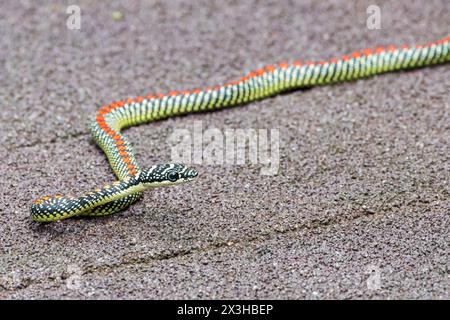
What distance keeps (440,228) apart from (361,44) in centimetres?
424

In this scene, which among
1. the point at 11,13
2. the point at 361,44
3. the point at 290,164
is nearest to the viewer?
the point at 290,164

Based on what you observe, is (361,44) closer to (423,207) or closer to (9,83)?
(423,207)

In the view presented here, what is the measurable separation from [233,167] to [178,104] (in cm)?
142

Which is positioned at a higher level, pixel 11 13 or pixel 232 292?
pixel 11 13

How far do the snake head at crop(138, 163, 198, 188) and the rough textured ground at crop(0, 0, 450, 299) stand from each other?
0.44 metres

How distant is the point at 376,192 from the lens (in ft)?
24.7

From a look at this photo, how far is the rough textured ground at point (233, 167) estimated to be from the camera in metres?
6.56

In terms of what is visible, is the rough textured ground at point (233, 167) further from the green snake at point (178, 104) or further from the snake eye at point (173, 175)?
the snake eye at point (173, 175)

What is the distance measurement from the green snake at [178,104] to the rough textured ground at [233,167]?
16cm

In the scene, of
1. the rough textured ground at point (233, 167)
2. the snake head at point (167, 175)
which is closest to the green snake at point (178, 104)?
the snake head at point (167, 175)

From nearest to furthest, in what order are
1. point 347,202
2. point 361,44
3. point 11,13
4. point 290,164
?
point 347,202 < point 290,164 < point 361,44 < point 11,13

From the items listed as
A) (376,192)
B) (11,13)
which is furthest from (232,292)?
(11,13)

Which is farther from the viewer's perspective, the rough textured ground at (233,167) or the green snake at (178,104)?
the green snake at (178,104)

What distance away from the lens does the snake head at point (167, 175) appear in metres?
6.98
